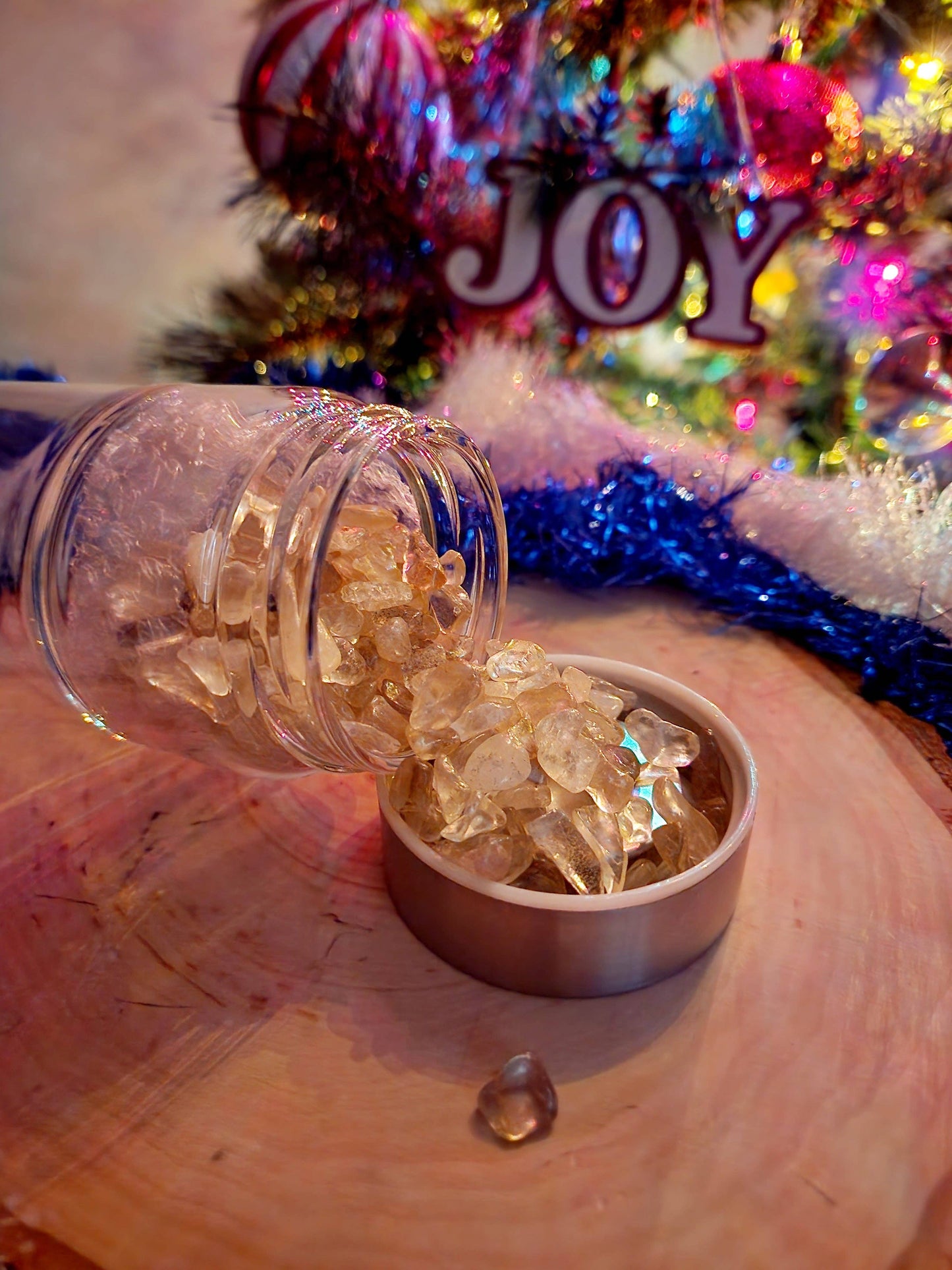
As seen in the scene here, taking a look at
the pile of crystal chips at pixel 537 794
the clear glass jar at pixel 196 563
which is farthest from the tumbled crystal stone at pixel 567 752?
the clear glass jar at pixel 196 563

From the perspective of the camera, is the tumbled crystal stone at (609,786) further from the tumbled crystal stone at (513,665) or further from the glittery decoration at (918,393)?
the glittery decoration at (918,393)

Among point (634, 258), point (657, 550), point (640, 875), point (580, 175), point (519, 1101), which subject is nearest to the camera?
point (519, 1101)

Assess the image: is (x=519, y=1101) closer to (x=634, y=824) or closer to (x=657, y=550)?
(x=634, y=824)

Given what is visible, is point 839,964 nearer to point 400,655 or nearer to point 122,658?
point 400,655

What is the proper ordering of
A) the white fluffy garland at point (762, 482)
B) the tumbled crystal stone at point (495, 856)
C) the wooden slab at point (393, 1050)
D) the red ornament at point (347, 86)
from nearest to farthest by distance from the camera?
the wooden slab at point (393, 1050)
the tumbled crystal stone at point (495, 856)
the white fluffy garland at point (762, 482)
the red ornament at point (347, 86)

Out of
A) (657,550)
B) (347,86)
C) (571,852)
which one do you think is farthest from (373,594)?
(347,86)

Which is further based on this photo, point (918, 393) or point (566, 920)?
point (918, 393)

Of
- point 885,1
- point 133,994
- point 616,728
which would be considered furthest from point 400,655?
point 885,1

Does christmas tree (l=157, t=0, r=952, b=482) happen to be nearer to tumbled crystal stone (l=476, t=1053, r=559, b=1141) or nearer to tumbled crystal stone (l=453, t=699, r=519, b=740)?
tumbled crystal stone (l=453, t=699, r=519, b=740)
